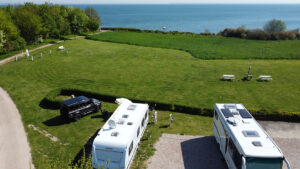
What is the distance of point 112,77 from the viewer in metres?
29.6

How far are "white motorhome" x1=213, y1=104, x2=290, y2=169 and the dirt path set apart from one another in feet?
37.6

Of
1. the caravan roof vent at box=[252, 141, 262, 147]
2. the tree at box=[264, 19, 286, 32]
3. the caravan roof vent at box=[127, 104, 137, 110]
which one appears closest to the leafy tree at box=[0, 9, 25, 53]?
the caravan roof vent at box=[127, 104, 137, 110]

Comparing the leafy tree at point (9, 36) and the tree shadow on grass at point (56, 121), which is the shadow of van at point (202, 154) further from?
the leafy tree at point (9, 36)

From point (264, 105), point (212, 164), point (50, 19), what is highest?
point (50, 19)

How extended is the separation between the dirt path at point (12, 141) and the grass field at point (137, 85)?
565mm

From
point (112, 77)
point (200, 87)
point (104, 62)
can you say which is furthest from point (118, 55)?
point (200, 87)

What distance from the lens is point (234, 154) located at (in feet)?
38.4

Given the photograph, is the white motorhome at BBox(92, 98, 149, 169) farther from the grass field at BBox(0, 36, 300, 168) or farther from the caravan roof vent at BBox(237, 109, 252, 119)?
the caravan roof vent at BBox(237, 109, 252, 119)

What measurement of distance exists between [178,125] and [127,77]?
13.3m

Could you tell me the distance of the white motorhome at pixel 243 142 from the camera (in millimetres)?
10383

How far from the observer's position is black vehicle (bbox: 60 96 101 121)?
1847cm

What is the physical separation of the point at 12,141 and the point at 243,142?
16.4 meters

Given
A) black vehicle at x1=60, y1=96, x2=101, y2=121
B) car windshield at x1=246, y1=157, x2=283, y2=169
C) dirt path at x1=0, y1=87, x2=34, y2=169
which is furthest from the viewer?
black vehicle at x1=60, y1=96, x2=101, y2=121

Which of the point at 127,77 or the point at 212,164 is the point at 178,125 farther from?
the point at 127,77
